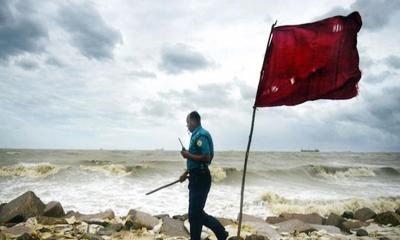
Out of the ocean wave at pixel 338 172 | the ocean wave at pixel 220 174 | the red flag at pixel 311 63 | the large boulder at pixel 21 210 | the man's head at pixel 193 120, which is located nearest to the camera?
the red flag at pixel 311 63

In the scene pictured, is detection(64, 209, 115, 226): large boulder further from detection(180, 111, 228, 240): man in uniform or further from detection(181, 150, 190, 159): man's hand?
detection(181, 150, 190, 159): man's hand

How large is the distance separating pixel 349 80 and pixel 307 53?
0.65 metres

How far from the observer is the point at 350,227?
28.8ft

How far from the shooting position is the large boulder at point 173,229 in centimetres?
712

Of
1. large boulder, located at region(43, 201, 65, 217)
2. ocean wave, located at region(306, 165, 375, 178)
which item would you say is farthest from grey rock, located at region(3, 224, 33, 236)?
ocean wave, located at region(306, 165, 375, 178)

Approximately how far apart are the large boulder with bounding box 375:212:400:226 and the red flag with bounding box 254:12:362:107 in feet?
20.8

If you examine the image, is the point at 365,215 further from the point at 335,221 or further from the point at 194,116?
the point at 194,116

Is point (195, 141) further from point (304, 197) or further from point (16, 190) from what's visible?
point (16, 190)

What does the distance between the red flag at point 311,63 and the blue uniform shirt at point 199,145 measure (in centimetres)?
105

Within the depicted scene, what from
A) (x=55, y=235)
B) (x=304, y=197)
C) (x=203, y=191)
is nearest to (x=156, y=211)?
(x=55, y=235)

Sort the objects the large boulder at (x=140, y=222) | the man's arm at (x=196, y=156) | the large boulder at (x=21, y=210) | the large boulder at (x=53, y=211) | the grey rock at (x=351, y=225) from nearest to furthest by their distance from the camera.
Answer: the man's arm at (x=196, y=156) → the large boulder at (x=140, y=222) → the large boulder at (x=21, y=210) → the grey rock at (x=351, y=225) → the large boulder at (x=53, y=211)

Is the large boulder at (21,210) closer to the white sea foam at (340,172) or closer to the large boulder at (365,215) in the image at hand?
the large boulder at (365,215)

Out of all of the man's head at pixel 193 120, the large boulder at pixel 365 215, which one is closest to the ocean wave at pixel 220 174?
the large boulder at pixel 365 215

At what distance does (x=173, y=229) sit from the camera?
7.33m
